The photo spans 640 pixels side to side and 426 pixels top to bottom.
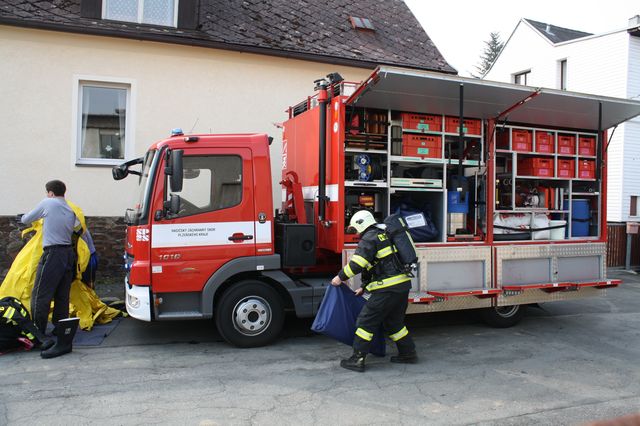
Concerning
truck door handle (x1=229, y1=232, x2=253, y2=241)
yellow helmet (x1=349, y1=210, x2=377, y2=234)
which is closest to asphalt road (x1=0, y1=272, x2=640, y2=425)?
truck door handle (x1=229, y1=232, x2=253, y2=241)

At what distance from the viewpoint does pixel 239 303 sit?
19.6 feet

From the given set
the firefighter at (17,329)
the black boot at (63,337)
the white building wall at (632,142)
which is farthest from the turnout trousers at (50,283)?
the white building wall at (632,142)

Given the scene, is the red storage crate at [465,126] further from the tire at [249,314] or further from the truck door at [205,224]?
the tire at [249,314]

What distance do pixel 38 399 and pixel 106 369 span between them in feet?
2.80

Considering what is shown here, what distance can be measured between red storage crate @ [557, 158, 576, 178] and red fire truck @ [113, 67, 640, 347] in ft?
0.06

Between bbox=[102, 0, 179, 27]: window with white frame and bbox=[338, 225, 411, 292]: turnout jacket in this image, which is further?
bbox=[102, 0, 179, 27]: window with white frame

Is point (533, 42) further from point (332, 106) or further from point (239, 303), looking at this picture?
point (239, 303)

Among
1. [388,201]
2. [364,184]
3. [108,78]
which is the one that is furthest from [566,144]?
[108,78]

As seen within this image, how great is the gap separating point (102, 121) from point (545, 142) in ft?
25.5

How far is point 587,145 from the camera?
7.66 meters

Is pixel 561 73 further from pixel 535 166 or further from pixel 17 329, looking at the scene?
pixel 17 329

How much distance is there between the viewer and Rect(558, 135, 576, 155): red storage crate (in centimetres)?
746

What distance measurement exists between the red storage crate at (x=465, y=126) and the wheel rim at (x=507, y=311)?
8.04 feet

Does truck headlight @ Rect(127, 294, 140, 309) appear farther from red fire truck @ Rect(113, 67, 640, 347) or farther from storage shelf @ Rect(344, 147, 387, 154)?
storage shelf @ Rect(344, 147, 387, 154)
